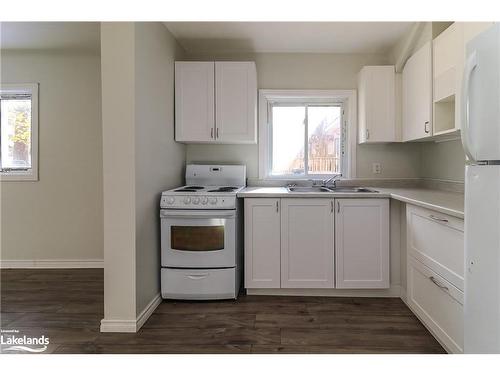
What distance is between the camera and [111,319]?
7.38ft

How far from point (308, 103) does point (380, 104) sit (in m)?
0.75

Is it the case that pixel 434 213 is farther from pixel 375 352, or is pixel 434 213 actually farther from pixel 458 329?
pixel 375 352

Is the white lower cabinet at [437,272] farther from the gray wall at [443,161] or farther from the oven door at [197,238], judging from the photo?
the oven door at [197,238]

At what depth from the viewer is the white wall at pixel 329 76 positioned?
11.3 ft

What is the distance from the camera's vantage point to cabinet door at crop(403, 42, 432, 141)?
257 cm

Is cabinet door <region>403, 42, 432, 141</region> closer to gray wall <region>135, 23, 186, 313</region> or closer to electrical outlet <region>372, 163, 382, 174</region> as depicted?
electrical outlet <region>372, 163, 382, 174</region>

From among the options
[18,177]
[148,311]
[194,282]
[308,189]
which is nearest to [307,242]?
[308,189]

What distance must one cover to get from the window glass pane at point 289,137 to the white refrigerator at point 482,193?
214cm

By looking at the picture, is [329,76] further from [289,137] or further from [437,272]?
[437,272]

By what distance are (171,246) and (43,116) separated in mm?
2259

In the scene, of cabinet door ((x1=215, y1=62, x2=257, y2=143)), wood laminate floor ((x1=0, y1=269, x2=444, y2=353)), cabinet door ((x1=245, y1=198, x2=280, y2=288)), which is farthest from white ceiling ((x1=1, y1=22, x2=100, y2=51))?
wood laminate floor ((x1=0, y1=269, x2=444, y2=353))

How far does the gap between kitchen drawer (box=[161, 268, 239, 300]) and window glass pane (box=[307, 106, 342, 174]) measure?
1568 mm

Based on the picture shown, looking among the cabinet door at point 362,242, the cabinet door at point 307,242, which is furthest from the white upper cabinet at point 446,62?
the cabinet door at point 307,242
